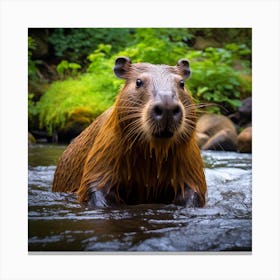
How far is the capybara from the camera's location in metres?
4.44

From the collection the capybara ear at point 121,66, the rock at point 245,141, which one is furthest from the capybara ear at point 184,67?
the rock at point 245,141

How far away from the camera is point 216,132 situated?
7.82 m

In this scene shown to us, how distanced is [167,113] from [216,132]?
3760 millimetres

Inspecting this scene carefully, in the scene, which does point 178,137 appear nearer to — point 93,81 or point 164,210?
point 164,210

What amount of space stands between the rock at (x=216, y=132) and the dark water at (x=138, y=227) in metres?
2.40

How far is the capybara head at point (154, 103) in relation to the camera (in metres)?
4.20

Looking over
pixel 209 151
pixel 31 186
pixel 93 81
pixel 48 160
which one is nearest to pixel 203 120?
pixel 209 151

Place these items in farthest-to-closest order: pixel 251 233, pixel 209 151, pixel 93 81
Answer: pixel 209 151 → pixel 93 81 → pixel 251 233

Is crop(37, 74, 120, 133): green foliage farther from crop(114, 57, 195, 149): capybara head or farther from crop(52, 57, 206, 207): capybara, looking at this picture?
crop(114, 57, 195, 149): capybara head

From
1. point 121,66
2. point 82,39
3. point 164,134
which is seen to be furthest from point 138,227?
point 82,39

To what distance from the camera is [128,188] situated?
4832 mm

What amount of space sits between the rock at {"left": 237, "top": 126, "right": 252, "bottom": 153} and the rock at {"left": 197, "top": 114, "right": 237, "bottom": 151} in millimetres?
168

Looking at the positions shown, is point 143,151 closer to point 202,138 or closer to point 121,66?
point 121,66
